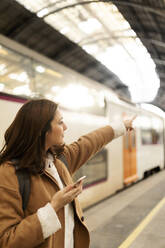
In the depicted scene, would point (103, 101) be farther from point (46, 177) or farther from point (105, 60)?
point (105, 60)

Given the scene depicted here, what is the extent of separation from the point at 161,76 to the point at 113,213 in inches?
641

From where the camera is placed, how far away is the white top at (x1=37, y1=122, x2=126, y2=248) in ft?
3.78

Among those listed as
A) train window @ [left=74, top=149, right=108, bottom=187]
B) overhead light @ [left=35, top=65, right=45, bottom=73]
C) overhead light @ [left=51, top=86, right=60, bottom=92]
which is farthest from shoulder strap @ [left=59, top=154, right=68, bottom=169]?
train window @ [left=74, top=149, right=108, bottom=187]

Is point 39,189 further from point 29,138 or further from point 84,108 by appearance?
point 84,108

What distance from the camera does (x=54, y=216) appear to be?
1184mm

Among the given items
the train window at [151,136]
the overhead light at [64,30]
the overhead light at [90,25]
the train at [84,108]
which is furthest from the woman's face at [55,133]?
the overhead light at [64,30]

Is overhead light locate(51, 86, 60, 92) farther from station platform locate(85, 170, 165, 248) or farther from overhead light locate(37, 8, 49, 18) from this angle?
overhead light locate(37, 8, 49, 18)

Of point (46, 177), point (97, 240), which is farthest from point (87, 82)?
point (46, 177)

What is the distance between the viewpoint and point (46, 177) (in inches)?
52.1

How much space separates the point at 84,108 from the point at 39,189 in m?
4.26

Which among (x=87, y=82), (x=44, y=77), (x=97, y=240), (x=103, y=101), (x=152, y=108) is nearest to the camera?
(x=97, y=240)

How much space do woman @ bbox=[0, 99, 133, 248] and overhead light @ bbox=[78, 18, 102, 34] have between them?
1080 centimetres

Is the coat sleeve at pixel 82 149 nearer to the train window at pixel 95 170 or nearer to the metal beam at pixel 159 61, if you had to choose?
the train window at pixel 95 170

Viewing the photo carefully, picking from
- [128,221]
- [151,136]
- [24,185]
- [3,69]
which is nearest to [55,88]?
[3,69]
